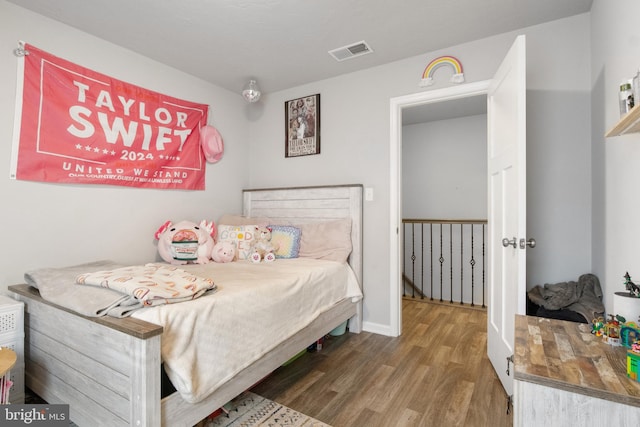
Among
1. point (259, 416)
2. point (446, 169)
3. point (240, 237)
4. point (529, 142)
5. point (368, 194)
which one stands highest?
point (446, 169)

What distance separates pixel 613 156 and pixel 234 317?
2.00 metres

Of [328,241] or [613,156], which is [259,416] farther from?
[613,156]

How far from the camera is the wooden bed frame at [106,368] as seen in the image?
1.12 m

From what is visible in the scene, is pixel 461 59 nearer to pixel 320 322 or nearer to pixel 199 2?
pixel 199 2

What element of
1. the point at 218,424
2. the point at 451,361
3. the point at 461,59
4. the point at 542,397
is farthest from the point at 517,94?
the point at 218,424

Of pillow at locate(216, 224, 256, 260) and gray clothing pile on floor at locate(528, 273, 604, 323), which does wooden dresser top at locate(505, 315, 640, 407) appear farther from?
pillow at locate(216, 224, 256, 260)

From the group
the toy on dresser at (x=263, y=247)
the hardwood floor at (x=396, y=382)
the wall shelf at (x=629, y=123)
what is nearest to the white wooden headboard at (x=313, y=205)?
the toy on dresser at (x=263, y=247)

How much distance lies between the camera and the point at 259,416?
1639 millimetres

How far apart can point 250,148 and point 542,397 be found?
3.24m

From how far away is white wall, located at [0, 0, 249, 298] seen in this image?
6.05 ft

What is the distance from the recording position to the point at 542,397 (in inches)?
33.1

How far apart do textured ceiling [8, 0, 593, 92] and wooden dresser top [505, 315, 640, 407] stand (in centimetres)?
189

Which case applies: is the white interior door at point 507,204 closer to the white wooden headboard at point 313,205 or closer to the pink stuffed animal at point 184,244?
the white wooden headboard at point 313,205

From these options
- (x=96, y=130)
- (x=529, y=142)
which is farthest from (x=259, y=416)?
(x=529, y=142)
